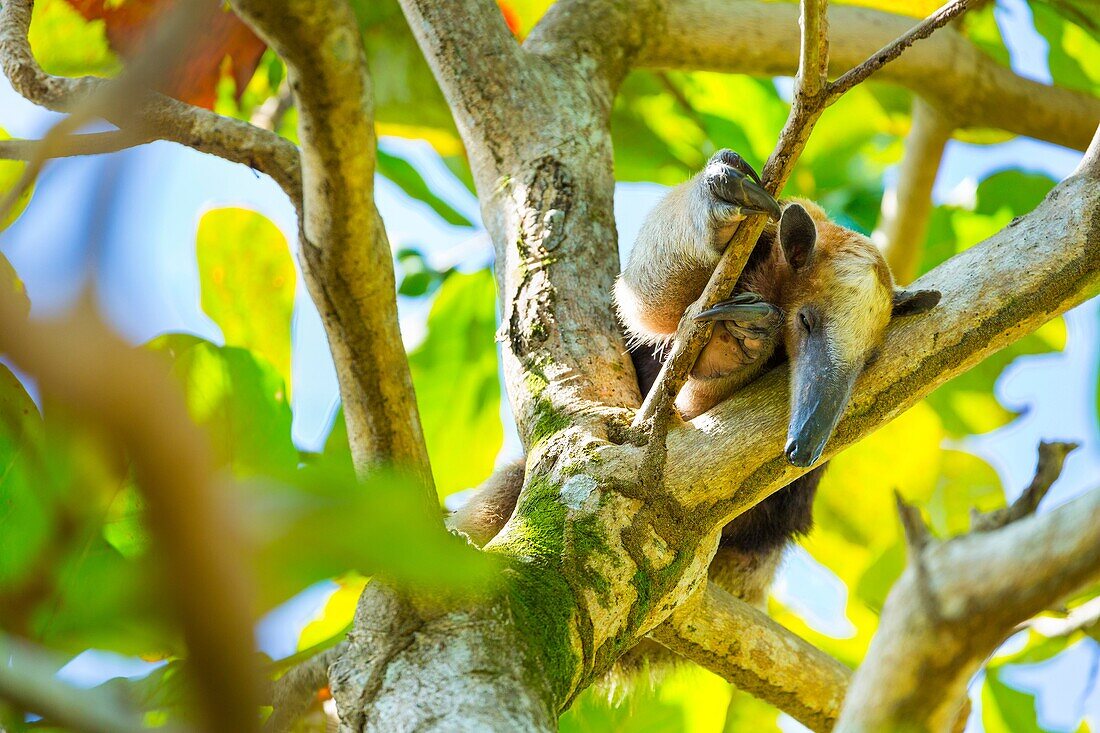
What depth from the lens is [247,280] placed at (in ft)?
12.9

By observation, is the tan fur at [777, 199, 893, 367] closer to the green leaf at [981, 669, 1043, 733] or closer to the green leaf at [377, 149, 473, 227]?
the green leaf at [981, 669, 1043, 733]

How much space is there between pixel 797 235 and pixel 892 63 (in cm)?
214

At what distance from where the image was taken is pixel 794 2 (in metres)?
4.45

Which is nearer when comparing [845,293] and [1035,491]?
[1035,491]

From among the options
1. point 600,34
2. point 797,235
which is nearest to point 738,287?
point 797,235

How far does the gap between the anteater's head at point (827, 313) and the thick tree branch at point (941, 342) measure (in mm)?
55

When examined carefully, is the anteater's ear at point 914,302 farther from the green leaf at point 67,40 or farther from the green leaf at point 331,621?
the green leaf at point 67,40

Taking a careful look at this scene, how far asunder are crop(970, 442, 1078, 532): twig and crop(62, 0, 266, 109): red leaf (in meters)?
2.21

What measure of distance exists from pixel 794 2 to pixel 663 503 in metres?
3.17

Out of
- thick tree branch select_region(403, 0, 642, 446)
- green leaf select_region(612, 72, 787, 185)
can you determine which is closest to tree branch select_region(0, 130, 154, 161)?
thick tree branch select_region(403, 0, 642, 446)

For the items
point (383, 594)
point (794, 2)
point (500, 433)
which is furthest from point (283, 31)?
point (794, 2)

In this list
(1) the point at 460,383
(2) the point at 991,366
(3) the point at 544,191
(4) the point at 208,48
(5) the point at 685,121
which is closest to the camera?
(4) the point at 208,48

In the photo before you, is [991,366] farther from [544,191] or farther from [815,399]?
[815,399]

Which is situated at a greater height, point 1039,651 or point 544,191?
point 544,191
